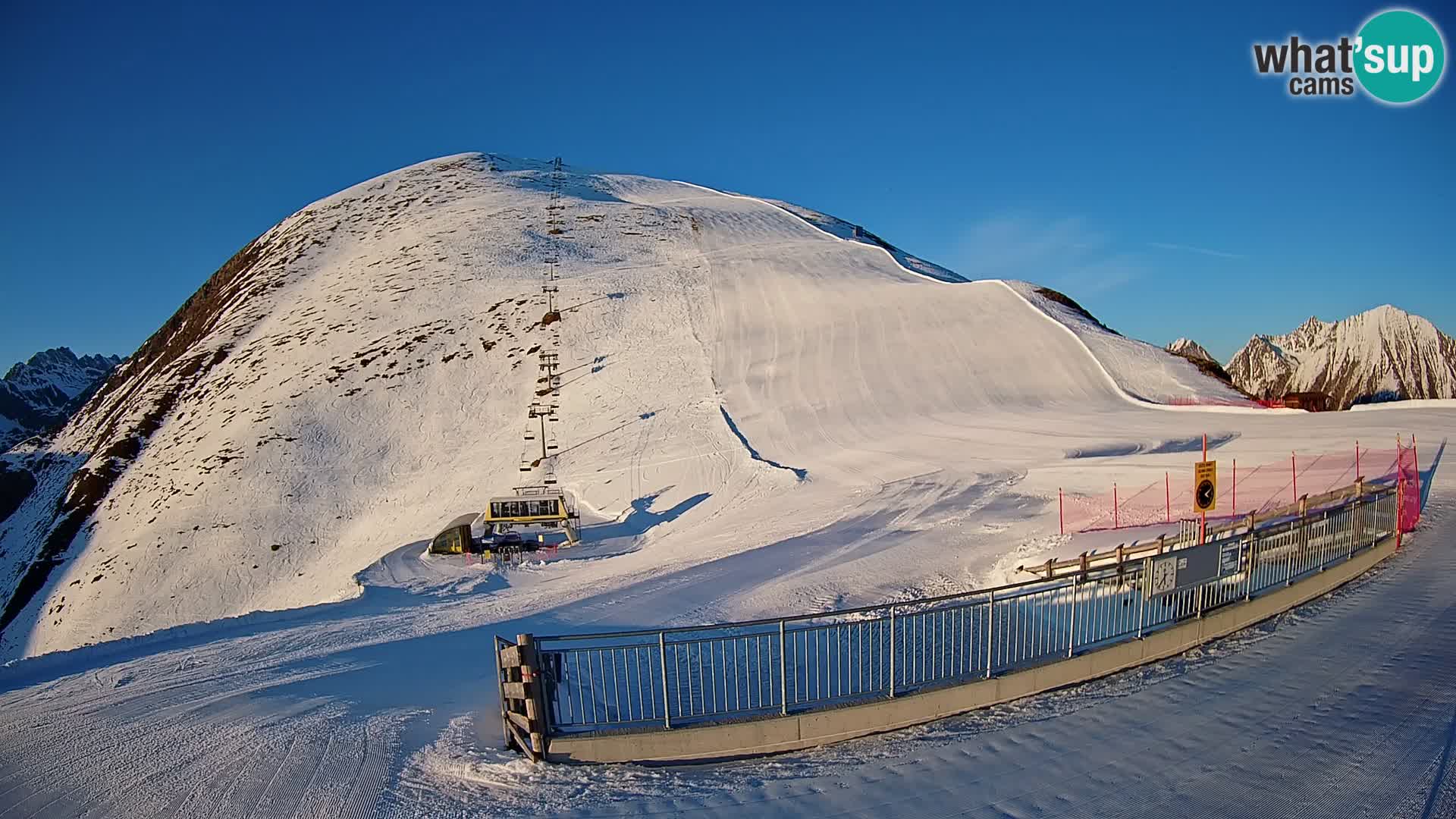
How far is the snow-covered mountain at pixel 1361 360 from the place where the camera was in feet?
487

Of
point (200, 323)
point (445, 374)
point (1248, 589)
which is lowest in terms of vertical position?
point (1248, 589)

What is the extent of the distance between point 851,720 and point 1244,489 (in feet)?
57.4

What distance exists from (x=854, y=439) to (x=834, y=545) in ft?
44.8

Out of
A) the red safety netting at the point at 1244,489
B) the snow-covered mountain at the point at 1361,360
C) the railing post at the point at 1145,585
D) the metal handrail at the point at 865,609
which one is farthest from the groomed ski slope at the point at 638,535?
the snow-covered mountain at the point at 1361,360

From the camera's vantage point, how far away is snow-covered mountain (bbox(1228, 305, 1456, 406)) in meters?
148

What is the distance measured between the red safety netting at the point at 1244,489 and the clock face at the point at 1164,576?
931 centimetres

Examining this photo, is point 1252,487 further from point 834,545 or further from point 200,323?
point 200,323

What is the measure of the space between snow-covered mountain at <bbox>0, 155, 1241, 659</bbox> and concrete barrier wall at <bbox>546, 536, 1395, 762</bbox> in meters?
11.4

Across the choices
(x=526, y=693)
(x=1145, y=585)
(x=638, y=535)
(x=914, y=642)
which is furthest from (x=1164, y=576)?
(x=638, y=535)

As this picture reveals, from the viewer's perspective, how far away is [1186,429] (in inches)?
1120

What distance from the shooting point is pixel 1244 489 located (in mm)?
20281

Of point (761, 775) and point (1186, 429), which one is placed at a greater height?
point (1186, 429)

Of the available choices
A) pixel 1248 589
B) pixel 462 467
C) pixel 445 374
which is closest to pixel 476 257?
pixel 445 374

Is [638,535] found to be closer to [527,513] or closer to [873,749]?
[527,513]
